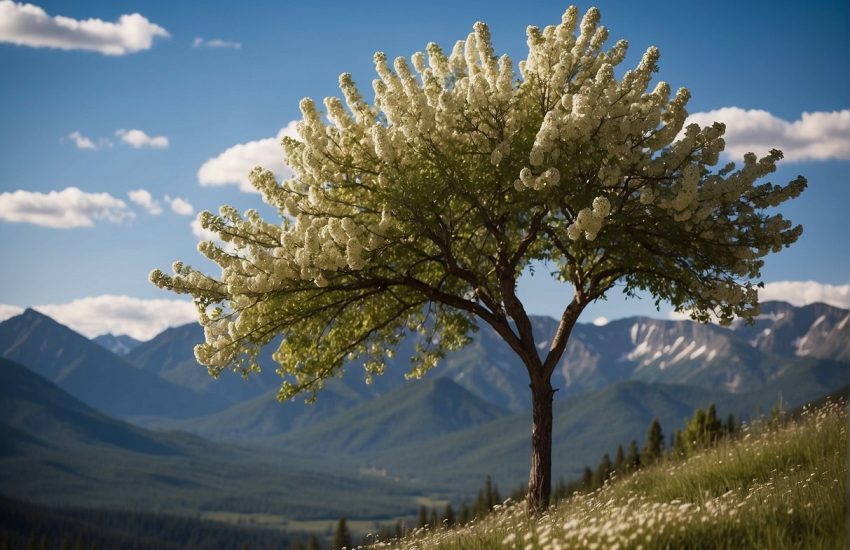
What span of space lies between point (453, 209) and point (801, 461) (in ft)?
33.3

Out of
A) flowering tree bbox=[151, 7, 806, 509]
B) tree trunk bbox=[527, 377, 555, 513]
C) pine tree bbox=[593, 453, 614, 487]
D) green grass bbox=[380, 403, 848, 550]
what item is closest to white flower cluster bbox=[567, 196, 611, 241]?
flowering tree bbox=[151, 7, 806, 509]

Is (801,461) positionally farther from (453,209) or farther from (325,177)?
(325,177)

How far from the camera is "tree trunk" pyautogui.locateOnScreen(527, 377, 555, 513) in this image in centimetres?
2341

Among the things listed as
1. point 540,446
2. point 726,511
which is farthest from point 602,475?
point 726,511

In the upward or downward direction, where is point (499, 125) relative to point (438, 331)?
upward

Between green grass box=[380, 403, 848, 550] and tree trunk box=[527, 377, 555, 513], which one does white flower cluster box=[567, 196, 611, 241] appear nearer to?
green grass box=[380, 403, 848, 550]

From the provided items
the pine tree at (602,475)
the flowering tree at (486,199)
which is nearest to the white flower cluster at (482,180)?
the flowering tree at (486,199)

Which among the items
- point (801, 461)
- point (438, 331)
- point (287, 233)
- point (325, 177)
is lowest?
point (801, 461)

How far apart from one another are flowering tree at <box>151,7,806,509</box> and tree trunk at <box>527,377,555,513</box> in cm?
5

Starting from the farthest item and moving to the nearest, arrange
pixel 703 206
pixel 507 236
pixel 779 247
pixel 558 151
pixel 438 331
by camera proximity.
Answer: pixel 438 331 → pixel 507 236 → pixel 779 247 → pixel 703 206 → pixel 558 151

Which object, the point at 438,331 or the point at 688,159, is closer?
the point at 688,159

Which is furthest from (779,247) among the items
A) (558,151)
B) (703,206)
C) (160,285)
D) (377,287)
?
(160,285)

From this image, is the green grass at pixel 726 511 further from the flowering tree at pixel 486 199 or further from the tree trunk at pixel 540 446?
the flowering tree at pixel 486 199

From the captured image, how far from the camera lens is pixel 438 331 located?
94.2ft
